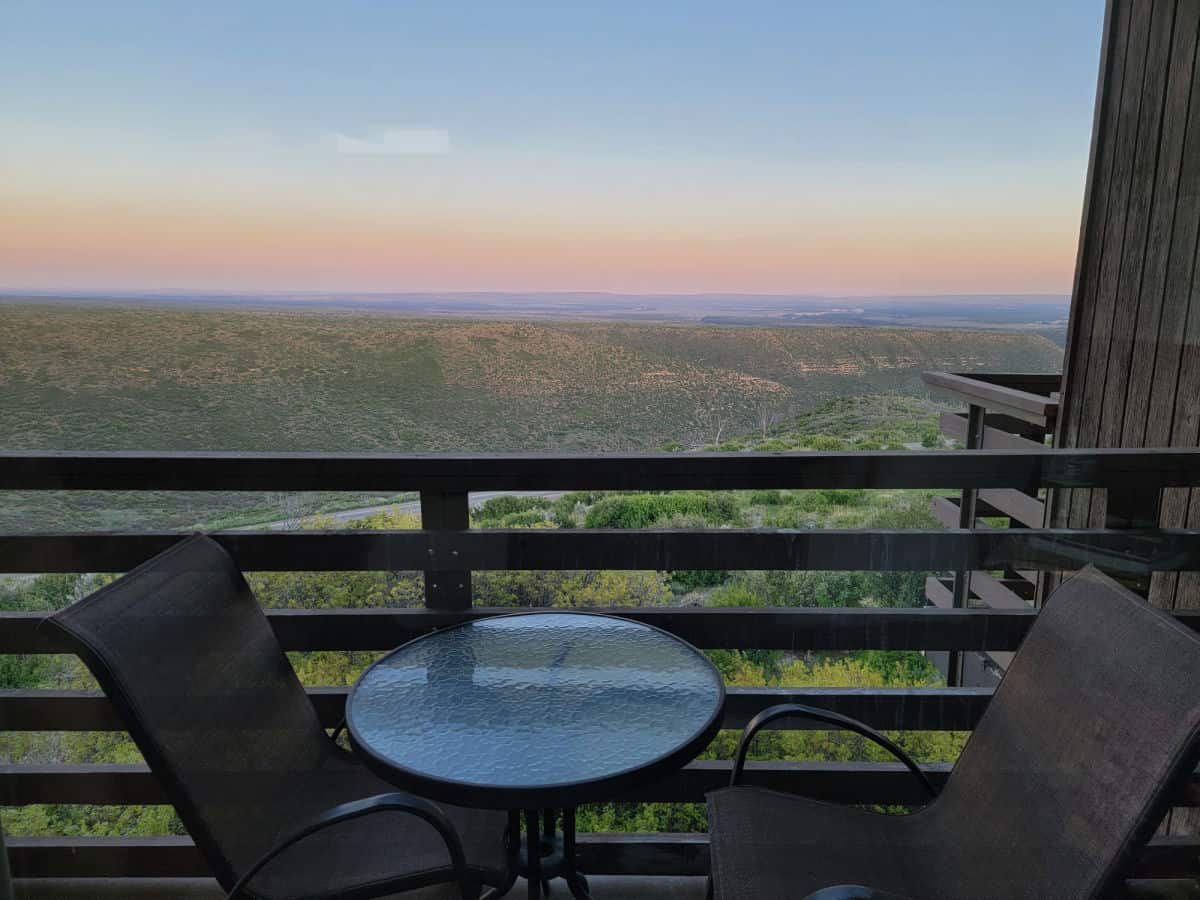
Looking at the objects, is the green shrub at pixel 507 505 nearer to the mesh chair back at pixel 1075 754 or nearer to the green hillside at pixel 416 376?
the green hillside at pixel 416 376

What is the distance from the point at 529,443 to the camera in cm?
204

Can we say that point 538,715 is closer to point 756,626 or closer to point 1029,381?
point 756,626

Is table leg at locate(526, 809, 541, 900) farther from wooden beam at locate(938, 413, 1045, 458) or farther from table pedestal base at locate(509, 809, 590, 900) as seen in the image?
wooden beam at locate(938, 413, 1045, 458)

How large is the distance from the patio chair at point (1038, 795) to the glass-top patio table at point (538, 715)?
10.2 inches

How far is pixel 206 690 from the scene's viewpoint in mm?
1388

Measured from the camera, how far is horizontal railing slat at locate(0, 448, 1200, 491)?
5.57 feet

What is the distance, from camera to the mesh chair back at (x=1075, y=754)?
1.00 m

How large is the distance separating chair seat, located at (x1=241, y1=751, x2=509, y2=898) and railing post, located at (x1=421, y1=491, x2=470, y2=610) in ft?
1.47

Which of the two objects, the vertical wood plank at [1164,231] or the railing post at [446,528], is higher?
the vertical wood plank at [1164,231]

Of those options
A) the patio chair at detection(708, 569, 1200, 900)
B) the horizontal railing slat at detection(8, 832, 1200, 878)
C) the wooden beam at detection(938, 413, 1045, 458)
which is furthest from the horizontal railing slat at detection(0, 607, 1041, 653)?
the wooden beam at detection(938, 413, 1045, 458)

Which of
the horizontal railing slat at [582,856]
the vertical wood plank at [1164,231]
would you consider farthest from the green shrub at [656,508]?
the vertical wood plank at [1164,231]

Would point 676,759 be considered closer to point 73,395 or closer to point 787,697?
point 787,697

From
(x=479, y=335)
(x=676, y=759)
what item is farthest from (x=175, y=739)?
(x=479, y=335)

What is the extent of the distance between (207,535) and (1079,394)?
309 cm
